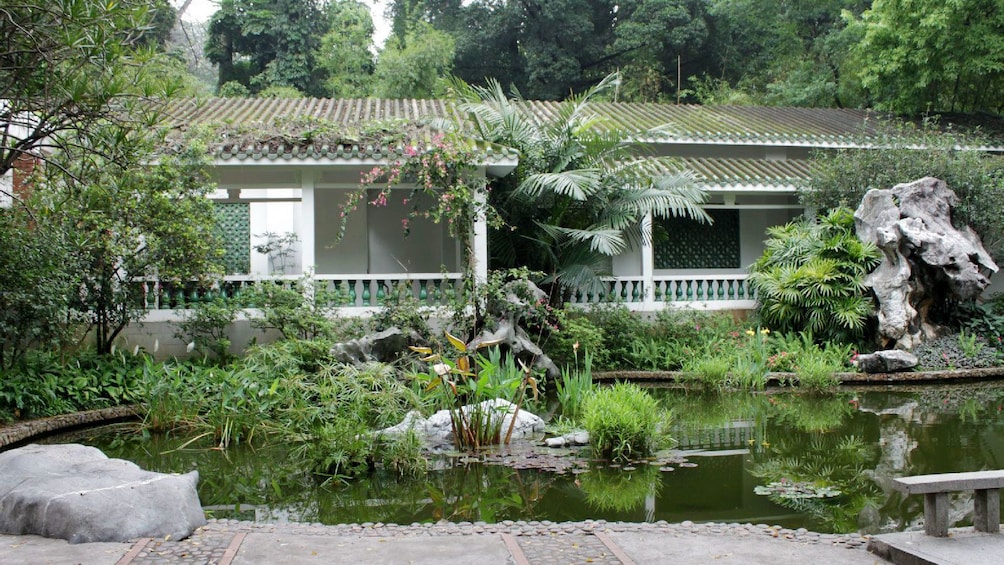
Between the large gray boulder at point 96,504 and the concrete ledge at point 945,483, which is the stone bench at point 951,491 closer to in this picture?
the concrete ledge at point 945,483

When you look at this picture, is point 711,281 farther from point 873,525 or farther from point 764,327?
point 873,525

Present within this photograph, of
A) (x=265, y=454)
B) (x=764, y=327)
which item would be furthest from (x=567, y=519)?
(x=764, y=327)

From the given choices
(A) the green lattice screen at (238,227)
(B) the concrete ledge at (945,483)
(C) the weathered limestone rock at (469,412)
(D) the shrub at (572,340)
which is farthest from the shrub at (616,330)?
(B) the concrete ledge at (945,483)

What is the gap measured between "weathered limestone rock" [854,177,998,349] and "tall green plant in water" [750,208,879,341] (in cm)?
25

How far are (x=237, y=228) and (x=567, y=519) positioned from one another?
10.3 metres

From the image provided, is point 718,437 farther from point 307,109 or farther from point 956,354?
point 307,109

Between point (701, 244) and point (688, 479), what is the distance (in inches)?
453

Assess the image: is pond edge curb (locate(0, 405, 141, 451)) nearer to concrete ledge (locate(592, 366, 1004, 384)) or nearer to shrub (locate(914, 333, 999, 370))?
concrete ledge (locate(592, 366, 1004, 384))

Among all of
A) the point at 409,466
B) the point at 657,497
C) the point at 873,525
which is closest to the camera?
the point at 873,525

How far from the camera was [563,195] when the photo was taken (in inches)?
502

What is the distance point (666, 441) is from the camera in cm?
732

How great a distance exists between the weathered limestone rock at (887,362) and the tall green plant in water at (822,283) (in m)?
0.69

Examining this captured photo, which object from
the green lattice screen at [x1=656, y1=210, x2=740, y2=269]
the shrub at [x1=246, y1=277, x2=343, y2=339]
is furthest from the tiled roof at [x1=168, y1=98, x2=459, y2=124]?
the green lattice screen at [x1=656, y1=210, x2=740, y2=269]

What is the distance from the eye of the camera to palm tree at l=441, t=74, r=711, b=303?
41.9 ft
